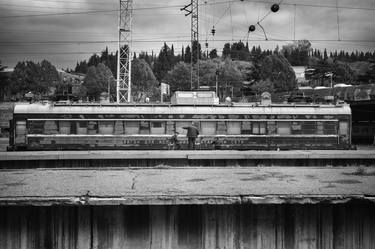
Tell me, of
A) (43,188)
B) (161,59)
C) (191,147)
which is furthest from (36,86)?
(43,188)

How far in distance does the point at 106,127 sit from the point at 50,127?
126 inches

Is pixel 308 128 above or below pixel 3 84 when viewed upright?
below

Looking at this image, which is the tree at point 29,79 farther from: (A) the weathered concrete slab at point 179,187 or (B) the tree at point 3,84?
(A) the weathered concrete slab at point 179,187

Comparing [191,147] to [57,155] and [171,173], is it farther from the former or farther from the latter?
[171,173]

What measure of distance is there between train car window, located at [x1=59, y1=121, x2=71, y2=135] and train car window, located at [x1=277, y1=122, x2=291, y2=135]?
12.3m

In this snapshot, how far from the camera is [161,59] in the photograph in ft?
527

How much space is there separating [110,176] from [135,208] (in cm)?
256

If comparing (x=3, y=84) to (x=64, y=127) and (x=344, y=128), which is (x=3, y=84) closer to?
(x=64, y=127)

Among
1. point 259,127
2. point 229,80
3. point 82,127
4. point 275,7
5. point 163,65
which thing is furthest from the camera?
point 163,65

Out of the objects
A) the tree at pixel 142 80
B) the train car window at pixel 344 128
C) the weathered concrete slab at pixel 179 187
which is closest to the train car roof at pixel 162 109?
the train car window at pixel 344 128

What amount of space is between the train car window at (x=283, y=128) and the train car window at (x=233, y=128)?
248 centimetres

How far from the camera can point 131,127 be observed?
25.0 meters

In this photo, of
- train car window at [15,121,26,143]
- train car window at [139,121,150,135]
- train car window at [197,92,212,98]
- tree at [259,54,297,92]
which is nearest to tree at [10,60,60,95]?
tree at [259,54,297,92]

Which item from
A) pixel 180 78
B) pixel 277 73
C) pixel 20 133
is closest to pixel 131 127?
pixel 20 133
